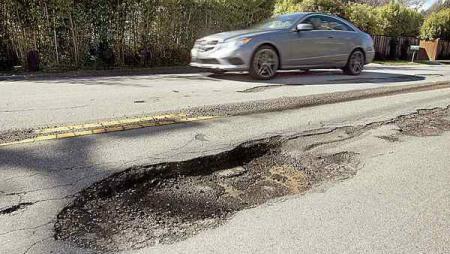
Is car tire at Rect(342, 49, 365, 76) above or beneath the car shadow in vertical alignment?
above

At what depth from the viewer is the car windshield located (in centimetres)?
898

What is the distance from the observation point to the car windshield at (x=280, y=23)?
8.98 m

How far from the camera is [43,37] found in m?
10.1

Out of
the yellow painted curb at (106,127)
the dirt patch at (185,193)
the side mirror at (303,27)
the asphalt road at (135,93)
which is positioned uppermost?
the side mirror at (303,27)

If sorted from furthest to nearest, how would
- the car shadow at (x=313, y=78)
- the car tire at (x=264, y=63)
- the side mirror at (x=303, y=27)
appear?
the side mirror at (x=303, y=27) < the car shadow at (x=313, y=78) < the car tire at (x=264, y=63)

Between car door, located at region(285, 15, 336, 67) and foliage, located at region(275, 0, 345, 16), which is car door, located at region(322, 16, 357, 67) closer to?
car door, located at region(285, 15, 336, 67)

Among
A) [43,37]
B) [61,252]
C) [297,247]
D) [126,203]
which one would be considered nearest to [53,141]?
[126,203]

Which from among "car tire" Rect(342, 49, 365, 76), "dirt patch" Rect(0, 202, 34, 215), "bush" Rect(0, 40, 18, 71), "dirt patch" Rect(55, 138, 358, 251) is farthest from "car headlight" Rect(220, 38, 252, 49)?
"dirt patch" Rect(0, 202, 34, 215)

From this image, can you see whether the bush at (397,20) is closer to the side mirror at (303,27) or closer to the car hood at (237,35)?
the side mirror at (303,27)

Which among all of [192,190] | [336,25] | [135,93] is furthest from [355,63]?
[192,190]

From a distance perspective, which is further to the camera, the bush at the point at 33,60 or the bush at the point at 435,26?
the bush at the point at 435,26

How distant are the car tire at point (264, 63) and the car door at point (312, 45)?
41 cm

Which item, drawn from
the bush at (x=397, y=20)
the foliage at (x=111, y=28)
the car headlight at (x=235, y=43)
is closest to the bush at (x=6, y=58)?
the foliage at (x=111, y=28)

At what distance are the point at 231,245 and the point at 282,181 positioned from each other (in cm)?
116
